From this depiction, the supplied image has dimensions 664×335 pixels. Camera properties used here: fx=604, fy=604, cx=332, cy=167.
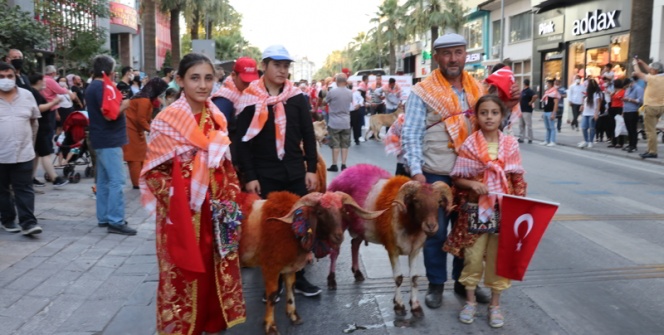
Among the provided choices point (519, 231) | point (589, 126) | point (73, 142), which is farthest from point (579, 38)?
point (519, 231)

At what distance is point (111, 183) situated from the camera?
7297 millimetres

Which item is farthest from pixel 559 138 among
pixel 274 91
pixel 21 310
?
pixel 21 310

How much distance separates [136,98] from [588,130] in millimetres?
13146

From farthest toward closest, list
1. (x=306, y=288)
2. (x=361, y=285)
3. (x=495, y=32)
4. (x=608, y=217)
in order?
(x=495, y=32) → (x=608, y=217) → (x=361, y=285) → (x=306, y=288)

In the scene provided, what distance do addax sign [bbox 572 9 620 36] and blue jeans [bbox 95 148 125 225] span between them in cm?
2744

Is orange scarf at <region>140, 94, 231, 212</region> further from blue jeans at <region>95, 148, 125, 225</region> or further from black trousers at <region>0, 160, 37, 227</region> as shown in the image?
black trousers at <region>0, 160, 37, 227</region>

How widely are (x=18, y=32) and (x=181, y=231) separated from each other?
12061 mm

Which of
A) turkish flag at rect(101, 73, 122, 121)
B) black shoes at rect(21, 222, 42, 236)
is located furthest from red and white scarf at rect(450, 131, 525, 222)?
black shoes at rect(21, 222, 42, 236)

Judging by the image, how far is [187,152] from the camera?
3705 millimetres

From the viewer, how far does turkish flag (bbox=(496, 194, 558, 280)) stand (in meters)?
4.28

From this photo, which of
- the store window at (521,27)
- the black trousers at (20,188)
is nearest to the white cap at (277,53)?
the black trousers at (20,188)

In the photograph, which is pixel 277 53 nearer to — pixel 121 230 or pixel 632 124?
pixel 121 230

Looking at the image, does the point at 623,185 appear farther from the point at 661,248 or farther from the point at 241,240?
the point at 241,240

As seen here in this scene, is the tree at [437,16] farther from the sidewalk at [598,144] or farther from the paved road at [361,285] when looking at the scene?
the paved road at [361,285]
